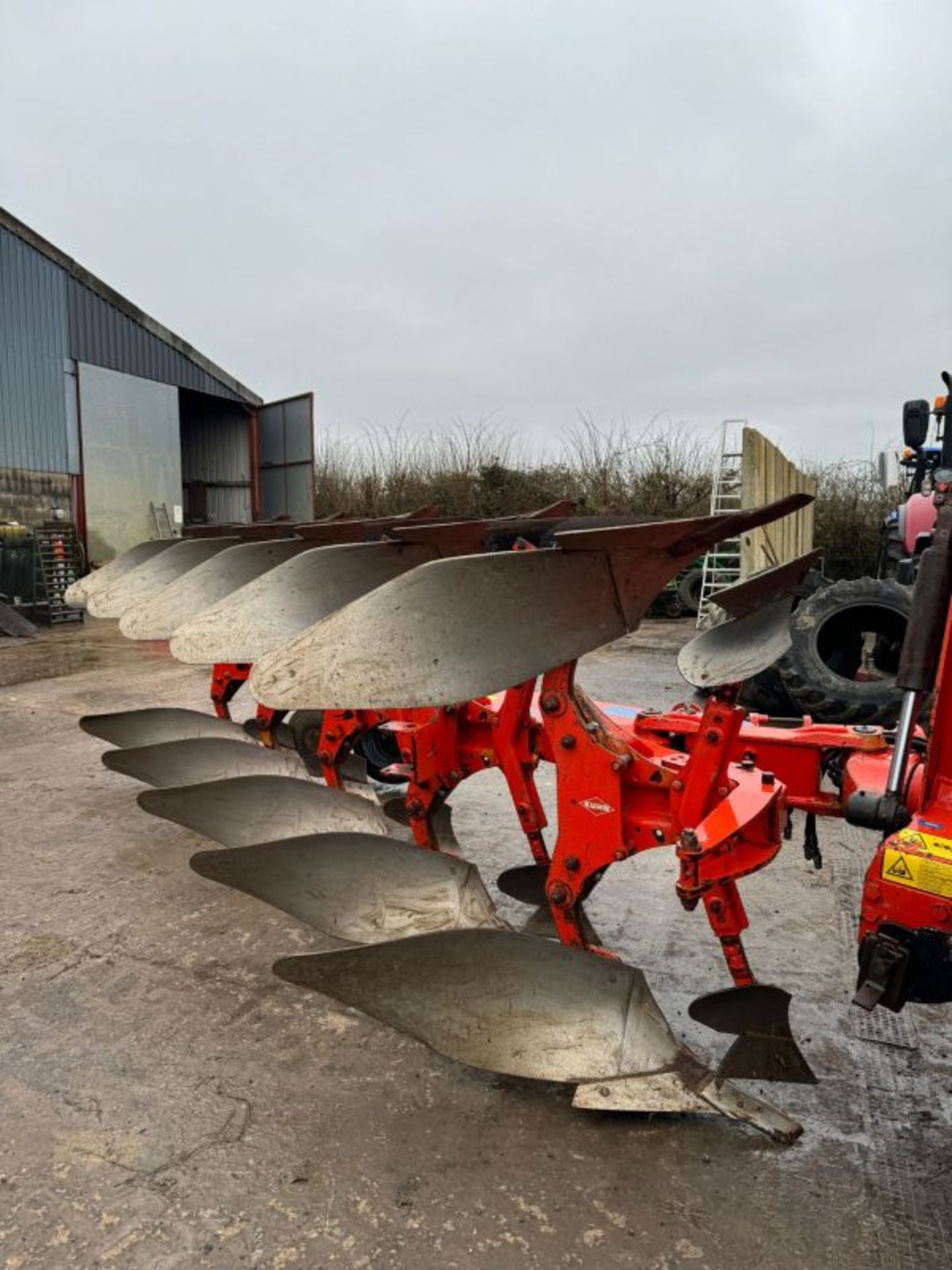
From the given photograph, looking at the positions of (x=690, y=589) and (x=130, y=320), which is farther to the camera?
(x=130, y=320)

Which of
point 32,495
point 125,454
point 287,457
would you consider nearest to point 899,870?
point 32,495

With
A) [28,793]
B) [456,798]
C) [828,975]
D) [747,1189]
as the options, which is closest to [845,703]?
[456,798]

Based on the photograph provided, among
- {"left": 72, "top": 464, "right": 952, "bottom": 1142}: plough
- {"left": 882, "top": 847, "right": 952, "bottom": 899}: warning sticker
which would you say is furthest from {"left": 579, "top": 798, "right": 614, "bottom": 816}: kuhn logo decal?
{"left": 882, "top": 847, "right": 952, "bottom": 899}: warning sticker

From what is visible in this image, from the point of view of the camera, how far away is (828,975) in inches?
103

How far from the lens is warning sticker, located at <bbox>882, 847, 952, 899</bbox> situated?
157cm

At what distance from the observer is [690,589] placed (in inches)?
514

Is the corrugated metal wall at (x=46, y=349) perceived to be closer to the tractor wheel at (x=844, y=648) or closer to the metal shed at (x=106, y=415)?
the metal shed at (x=106, y=415)

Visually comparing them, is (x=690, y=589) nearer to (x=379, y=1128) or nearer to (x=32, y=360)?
(x=32, y=360)

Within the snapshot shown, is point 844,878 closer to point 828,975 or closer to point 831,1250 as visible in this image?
point 828,975

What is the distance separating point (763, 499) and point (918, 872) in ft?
21.4

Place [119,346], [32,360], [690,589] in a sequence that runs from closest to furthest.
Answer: [690,589] < [32,360] < [119,346]

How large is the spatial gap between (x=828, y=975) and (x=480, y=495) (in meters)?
14.6

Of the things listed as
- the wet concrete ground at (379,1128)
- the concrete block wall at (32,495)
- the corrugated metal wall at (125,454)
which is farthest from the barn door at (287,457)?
the wet concrete ground at (379,1128)

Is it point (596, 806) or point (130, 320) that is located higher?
point (130, 320)
